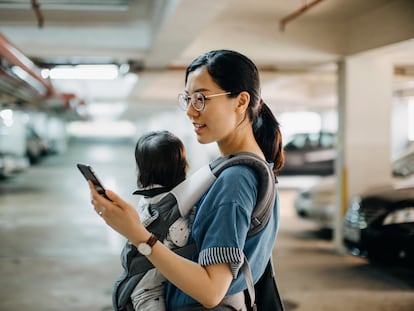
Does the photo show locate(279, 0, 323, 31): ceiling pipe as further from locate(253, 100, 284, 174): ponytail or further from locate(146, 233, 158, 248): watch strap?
locate(146, 233, 158, 248): watch strap

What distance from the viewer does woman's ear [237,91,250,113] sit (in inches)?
58.2

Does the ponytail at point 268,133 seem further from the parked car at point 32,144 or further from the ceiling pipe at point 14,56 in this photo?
the parked car at point 32,144

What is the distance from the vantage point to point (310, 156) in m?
15.4

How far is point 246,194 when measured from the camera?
1350mm

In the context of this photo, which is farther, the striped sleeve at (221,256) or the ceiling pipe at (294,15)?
the ceiling pipe at (294,15)

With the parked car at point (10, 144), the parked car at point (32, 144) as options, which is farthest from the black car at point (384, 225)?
the parked car at point (32, 144)

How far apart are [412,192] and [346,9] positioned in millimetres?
2382

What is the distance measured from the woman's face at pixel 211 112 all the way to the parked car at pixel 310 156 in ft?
45.8

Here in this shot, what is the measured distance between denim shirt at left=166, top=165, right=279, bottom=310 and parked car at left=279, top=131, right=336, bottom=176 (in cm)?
1403

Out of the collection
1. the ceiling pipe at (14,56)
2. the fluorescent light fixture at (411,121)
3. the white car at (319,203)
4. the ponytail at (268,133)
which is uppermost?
the ceiling pipe at (14,56)

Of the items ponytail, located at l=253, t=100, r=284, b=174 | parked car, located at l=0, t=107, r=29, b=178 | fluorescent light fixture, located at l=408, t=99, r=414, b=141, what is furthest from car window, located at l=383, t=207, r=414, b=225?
fluorescent light fixture, located at l=408, t=99, r=414, b=141

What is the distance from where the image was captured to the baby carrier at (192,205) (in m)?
1.41

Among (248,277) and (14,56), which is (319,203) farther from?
(248,277)

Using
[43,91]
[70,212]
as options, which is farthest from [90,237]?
[43,91]
